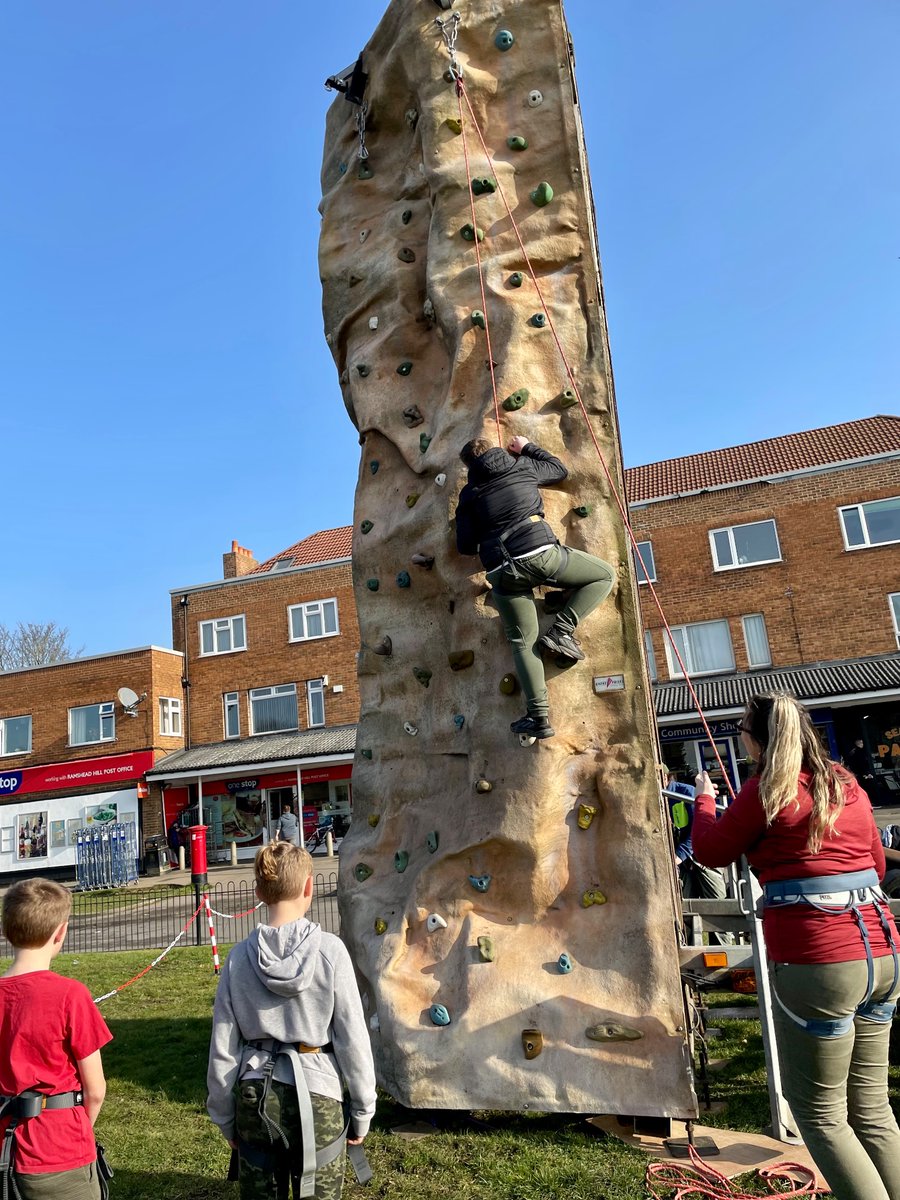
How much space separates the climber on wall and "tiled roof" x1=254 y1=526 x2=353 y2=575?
950 inches

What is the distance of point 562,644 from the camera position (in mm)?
5223

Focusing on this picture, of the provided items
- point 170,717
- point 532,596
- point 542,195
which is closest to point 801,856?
point 532,596

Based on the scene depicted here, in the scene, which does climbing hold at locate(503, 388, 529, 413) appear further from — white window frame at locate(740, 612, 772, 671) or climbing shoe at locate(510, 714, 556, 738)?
white window frame at locate(740, 612, 772, 671)

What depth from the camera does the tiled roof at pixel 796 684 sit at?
2109cm

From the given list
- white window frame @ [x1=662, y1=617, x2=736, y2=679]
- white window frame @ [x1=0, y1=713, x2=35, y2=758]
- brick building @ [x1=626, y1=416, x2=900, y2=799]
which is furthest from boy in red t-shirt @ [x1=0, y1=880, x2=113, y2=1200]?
white window frame @ [x1=0, y1=713, x2=35, y2=758]

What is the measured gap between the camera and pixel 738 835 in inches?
129

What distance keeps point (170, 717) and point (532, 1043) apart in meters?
27.3

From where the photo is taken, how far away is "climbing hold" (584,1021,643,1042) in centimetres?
463

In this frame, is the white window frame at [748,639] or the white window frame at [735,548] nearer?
the white window frame at [748,639]

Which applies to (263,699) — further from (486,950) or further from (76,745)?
(486,950)

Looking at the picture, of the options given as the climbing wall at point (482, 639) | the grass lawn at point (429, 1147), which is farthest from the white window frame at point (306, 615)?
the grass lawn at point (429, 1147)

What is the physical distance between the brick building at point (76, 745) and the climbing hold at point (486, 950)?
25518 millimetres

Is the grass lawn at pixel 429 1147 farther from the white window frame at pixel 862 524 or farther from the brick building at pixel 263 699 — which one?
the brick building at pixel 263 699

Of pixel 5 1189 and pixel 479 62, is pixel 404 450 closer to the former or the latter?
pixel 479 62
